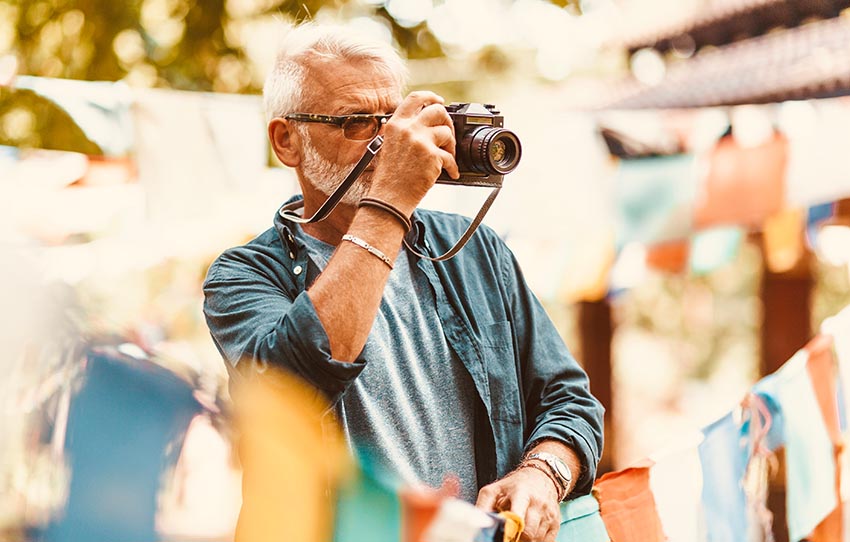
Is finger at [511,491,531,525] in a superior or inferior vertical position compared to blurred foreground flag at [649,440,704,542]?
inferior

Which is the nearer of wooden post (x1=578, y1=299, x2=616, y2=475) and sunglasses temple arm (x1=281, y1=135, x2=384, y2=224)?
sunglasses temple arm (x1=281, y1=135, x2=384, y2=224)

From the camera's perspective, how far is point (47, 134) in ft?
15.4

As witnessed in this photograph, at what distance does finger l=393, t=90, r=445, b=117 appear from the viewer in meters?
1.31

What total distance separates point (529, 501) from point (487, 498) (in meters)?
0.06

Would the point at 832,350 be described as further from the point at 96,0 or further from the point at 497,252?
the point at 96,0

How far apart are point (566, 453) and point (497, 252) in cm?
35

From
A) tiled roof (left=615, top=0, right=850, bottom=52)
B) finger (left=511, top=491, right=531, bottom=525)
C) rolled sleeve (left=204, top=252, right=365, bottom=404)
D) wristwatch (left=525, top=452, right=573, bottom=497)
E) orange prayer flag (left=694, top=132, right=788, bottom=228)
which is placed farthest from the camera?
tiled roof (left=615, top=0, right=850, bottom=52)

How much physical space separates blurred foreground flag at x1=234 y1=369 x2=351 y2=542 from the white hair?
1.97 feet

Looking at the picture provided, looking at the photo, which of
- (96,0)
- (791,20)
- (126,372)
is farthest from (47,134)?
(791,20)

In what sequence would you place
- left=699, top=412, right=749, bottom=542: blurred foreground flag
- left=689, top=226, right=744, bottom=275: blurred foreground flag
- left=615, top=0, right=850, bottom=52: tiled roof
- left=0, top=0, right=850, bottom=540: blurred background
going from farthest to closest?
left=615, top=0, right=850, bottom=52: tiled roof < left=689, top=226, right=744, bottom=275: blurred foreground flag < left=699, top=412, right=749, bottom=542: blurred foreground flag < left=0, top=0, right=850, bottom=540: blurred background

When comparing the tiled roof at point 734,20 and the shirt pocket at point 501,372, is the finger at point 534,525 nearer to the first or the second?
the shirt pocket at point 501,372

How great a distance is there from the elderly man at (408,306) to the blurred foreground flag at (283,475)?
0.78ft

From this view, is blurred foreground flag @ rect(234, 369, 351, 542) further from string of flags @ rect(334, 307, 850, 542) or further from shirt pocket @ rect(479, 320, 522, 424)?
shirt pocket @ rect(479, 320, 522, 424)

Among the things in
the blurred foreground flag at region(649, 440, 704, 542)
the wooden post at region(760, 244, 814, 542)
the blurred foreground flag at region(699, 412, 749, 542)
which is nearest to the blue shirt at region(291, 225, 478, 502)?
the blurred foreground flag at region(649, 440, 704, 542)
